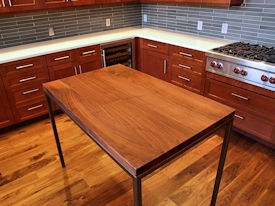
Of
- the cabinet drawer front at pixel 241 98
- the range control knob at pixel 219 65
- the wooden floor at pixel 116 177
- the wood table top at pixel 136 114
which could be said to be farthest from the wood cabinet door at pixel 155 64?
the wood table top at pixel 136 114

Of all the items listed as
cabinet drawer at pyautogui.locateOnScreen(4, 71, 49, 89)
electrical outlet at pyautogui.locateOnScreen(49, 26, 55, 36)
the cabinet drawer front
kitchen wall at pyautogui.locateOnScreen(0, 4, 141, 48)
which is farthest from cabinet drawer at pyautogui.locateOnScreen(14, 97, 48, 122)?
the cabinet drawer front

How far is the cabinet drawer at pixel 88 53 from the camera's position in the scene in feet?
9.63

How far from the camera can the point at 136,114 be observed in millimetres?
1330

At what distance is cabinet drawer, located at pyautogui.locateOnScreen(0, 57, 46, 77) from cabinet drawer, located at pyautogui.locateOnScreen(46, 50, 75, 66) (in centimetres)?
8

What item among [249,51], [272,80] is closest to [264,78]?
[272,80]

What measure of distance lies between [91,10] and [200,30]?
5.32 feet

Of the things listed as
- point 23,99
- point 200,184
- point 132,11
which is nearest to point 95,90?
point 200,184

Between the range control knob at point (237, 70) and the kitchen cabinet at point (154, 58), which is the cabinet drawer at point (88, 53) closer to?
the kitchen cabinet at point (154, 58)

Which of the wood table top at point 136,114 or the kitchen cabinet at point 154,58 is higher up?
the wood table top at point 136,114

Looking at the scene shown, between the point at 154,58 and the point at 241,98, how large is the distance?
1384mm

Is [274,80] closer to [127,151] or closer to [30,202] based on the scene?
[127,151]

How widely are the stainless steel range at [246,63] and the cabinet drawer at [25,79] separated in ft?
6.28

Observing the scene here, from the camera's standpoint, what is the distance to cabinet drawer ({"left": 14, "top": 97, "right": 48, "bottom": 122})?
8.85 feet

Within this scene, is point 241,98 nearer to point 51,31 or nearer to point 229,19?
point 229,19
